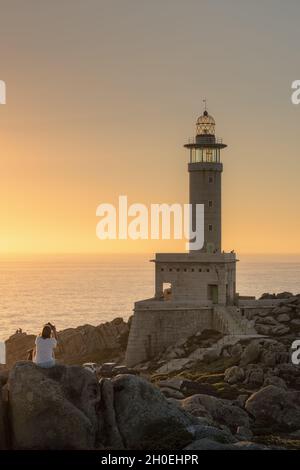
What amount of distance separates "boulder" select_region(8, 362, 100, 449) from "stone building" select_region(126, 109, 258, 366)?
112 feet

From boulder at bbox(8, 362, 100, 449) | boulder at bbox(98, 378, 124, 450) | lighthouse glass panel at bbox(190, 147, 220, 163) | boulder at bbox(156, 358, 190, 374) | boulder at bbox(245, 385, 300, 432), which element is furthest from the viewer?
lighthouse glass panel at bbox(190, 147, 220, 163)

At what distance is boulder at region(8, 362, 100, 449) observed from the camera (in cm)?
2275

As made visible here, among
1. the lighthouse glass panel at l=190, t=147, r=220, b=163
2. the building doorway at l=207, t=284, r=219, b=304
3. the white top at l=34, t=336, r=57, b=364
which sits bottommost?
the white top at l=34, t=336, r=57, b=364

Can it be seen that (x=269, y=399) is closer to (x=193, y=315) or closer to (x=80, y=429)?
(x=80, y=429)

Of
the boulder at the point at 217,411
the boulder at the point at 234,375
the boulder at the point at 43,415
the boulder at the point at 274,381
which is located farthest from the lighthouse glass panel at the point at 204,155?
the boulder at the point at 43,415

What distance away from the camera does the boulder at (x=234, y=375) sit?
140 ft

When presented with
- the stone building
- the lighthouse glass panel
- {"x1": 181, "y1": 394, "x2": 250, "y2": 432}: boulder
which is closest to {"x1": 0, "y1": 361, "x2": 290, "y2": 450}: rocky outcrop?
{"x1": 181, "y1": 394, "x2": 250, "y2": 432}: boulder

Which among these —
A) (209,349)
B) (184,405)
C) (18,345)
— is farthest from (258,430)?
(18,345)

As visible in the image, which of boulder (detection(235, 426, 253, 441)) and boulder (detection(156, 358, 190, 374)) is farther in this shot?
boulder (detection(156, 358, 190, 374))

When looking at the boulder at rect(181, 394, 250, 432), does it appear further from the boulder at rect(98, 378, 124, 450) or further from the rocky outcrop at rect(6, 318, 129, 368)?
the rocky outcrop at rect(6, 318, 129, 368)

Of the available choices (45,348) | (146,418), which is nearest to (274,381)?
(146,418)

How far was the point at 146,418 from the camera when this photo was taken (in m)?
24.0

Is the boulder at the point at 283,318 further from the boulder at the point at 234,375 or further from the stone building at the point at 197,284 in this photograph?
the boulder at the point at 234,375

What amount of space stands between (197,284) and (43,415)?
40.3 meters
